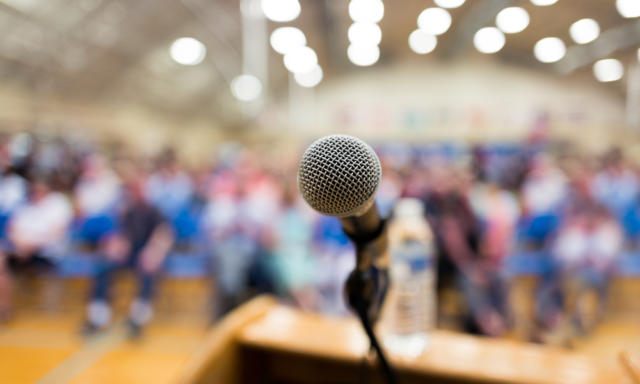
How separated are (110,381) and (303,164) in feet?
9.11

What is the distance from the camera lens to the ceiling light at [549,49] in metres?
5.36

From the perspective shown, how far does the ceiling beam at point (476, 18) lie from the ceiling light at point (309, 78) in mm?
3309

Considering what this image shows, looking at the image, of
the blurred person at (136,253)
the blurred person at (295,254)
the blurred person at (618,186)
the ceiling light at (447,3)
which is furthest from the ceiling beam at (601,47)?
the blurred person at (136,253)

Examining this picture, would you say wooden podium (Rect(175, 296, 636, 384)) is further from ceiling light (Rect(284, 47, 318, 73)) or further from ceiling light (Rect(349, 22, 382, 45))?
ceiling light (Rect(284, 47, 318, 73))

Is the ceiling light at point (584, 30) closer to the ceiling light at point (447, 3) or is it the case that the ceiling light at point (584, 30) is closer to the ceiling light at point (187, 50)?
the ceiling light at point (447, 3)

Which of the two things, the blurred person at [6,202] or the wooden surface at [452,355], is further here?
the blurred person at [6,202]

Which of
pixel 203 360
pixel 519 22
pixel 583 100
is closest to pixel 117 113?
pixel 519 22

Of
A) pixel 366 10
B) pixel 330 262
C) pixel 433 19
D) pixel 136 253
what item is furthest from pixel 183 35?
pixel 330 262

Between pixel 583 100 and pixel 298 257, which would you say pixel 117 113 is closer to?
pixel 298 257

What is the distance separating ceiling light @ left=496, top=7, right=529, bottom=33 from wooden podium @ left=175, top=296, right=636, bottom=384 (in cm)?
521

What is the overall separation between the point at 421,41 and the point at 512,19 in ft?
7.82

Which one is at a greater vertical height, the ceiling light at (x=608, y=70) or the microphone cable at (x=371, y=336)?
the ceiling light at (x=608, y=70)

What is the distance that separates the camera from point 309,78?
896 centimetres

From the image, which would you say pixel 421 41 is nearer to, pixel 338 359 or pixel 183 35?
pixel 183 35
